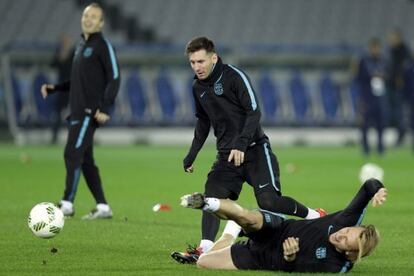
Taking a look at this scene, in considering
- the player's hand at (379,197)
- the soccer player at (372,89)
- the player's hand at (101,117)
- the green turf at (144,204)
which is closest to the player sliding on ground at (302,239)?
the player's hand at (379,197)

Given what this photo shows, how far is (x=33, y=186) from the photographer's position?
17828mm

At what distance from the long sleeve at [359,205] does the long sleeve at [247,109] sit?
4.05 feet

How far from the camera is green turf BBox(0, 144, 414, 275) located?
32.0 feet

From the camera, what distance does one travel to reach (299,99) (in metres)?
32.7

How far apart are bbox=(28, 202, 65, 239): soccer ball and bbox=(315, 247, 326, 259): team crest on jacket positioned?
8.89ft

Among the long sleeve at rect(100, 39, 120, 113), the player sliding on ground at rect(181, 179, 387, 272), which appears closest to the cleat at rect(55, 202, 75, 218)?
the long sleeve at rect(100, 39, 120, 113)

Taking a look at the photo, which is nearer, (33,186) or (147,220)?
(147,220)

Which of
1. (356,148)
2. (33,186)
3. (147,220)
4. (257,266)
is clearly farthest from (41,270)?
(356,148)

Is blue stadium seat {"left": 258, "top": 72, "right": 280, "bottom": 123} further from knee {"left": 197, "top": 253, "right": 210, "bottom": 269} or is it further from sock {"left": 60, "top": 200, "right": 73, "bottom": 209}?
knee {"left": 197, "top": 253, "right": 210, "bottom": 269}

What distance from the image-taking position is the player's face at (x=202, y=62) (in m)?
9.73

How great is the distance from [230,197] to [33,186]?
26.9 feet

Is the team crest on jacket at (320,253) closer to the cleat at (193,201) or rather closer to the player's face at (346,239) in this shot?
the player's face at (346,239)

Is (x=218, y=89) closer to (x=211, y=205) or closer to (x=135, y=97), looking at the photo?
(x=211, y=205)

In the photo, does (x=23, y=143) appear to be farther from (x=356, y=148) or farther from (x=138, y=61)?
(x=356, y=148)
